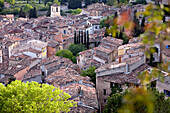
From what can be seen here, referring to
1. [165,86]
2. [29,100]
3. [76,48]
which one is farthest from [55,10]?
[29,100]

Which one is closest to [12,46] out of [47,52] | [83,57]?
[47,52]

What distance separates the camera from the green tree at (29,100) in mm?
11305

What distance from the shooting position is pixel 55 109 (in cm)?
1156

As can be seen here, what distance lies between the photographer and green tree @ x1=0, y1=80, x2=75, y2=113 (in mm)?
11305

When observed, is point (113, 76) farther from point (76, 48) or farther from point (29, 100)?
point (76, 48)

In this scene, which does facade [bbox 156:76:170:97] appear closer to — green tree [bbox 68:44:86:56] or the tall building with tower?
green tree [bbox 68:44:86:56]

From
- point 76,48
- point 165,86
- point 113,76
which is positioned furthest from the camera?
point 76,48

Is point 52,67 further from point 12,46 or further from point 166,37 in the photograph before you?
point 166,37

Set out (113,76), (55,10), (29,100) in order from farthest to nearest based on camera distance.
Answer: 1. (55,10)
2. (113,76)
3. (29,100)

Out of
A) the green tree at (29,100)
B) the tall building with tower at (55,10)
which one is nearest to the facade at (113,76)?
the green tree at (29,100)

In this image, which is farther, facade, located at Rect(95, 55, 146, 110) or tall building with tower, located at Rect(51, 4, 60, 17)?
tall building with tower, located at Rect(51, 4, 60, 17)

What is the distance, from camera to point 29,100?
1193 cm

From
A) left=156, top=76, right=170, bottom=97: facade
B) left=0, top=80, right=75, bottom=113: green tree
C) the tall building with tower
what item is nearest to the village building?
left=0, top=80, right=75, bottom=113: green tree

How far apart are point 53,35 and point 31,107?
26108 mm
